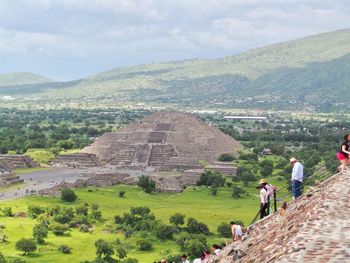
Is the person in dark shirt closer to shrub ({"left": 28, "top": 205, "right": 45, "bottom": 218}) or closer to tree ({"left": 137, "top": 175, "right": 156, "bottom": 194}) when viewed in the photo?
shrub ({"left": 28, "top": 205, "right": 45, "bottom": 218})

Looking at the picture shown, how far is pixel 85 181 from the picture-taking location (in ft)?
317

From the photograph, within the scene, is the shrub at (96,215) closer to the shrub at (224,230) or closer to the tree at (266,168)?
the shrub at (224,230)

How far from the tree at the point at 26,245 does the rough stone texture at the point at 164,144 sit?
202ft

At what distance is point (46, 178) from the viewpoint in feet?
338

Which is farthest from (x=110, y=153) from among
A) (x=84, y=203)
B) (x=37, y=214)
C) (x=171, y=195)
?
(x=37, y=214)

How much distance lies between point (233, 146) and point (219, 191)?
44810mm

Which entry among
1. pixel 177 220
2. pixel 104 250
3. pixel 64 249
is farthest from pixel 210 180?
pixel 104 250

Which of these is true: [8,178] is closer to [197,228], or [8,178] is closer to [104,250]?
[197,228]

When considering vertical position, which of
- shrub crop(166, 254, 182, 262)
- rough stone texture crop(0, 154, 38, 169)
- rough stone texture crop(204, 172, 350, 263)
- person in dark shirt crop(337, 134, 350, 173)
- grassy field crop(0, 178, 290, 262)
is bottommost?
grassy field crop(0, 178, 290, 262)

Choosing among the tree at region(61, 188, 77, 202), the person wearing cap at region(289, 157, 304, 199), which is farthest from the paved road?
the person wearing cap at region(289, 157, 304, 199)

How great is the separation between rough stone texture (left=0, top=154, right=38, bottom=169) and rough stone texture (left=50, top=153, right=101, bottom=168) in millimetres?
4446

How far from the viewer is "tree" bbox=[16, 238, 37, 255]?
54.0 metres

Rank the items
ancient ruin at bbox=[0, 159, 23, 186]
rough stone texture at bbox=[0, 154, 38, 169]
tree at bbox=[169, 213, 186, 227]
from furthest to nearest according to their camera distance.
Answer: rough stone texture at bbox=[0, 154, 38, 169] → ancient ruin at bbox=[0, 159, 23, 186] → tree at bbox=[169, 213, 186, 227]

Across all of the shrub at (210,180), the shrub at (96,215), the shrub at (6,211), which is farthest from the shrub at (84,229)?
the shrub at (210,180)
